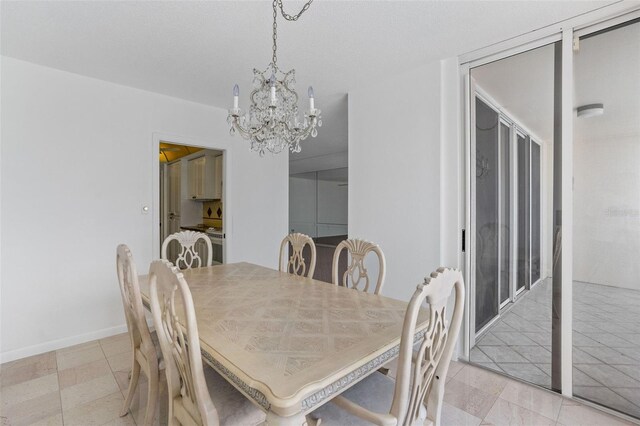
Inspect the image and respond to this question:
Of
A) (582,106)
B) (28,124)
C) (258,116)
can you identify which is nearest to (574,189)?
(582,106)

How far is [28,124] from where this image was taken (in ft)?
8.19

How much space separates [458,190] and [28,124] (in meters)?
3.62

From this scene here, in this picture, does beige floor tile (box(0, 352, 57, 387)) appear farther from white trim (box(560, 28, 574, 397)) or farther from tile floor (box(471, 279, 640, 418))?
white trim (box(560, 28, 574, 397))

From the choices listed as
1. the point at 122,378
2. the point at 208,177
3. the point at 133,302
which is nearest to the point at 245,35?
the point at 133,302

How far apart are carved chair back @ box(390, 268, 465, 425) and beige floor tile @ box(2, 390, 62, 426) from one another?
2.10 metres

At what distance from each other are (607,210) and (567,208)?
19 cm

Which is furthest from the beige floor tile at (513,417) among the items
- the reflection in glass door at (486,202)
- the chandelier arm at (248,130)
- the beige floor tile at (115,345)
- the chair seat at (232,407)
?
the beige floor tile at (115,345)

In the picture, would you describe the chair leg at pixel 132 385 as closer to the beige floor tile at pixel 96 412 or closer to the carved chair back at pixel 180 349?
the beige floor tile at pixel 96 412

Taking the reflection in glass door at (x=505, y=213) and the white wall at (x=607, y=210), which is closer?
the white wall at (x=607, y=210)

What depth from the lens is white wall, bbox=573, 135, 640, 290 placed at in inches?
69.6

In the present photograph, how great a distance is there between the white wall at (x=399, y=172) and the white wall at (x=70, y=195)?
2.02 m

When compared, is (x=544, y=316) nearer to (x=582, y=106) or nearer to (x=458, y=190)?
(x=458, y=190)

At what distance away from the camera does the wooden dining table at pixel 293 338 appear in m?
0.91

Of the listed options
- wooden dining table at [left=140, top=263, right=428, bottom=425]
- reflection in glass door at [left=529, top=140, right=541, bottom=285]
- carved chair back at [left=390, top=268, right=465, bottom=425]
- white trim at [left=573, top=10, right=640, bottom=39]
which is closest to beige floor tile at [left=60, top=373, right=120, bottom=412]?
wooden dining table at [left=140, top=263, right=428, bottom=425]
